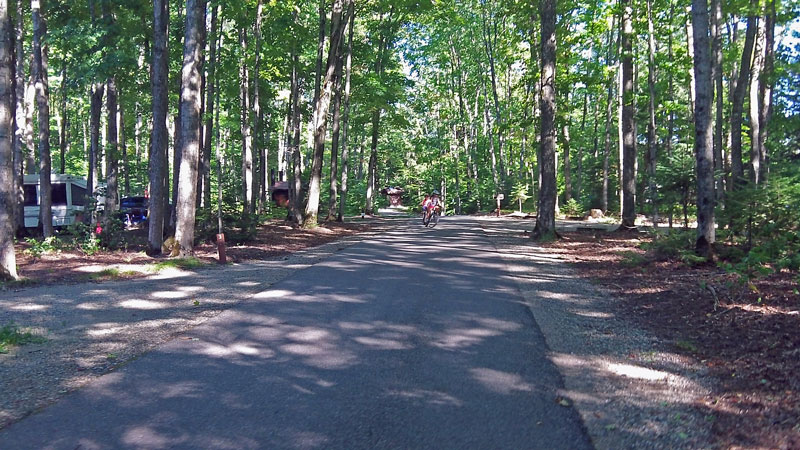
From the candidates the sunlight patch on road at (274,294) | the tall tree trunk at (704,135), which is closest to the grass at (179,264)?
the sunlight patch on road at (274,294)

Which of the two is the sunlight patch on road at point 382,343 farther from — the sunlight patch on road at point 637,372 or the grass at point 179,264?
the grass at point 179,264

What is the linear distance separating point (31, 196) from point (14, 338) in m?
20.8

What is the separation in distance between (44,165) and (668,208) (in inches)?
710

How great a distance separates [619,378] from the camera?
569 centimetres

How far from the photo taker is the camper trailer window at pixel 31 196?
24.6 metres

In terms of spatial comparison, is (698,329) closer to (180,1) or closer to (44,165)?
(44,165)

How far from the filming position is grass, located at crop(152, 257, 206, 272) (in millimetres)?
13452

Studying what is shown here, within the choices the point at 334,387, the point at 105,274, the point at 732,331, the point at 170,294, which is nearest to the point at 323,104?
the point at 105,274

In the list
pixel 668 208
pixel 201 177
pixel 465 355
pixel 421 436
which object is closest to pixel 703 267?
pixel 668 208

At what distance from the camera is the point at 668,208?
15.5m

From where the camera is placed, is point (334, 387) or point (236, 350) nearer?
point (334, 387)

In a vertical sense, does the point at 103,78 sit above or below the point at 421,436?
above

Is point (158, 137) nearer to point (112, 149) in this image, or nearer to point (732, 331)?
point (112, 149)

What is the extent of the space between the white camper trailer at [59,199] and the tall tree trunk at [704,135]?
888 inches
